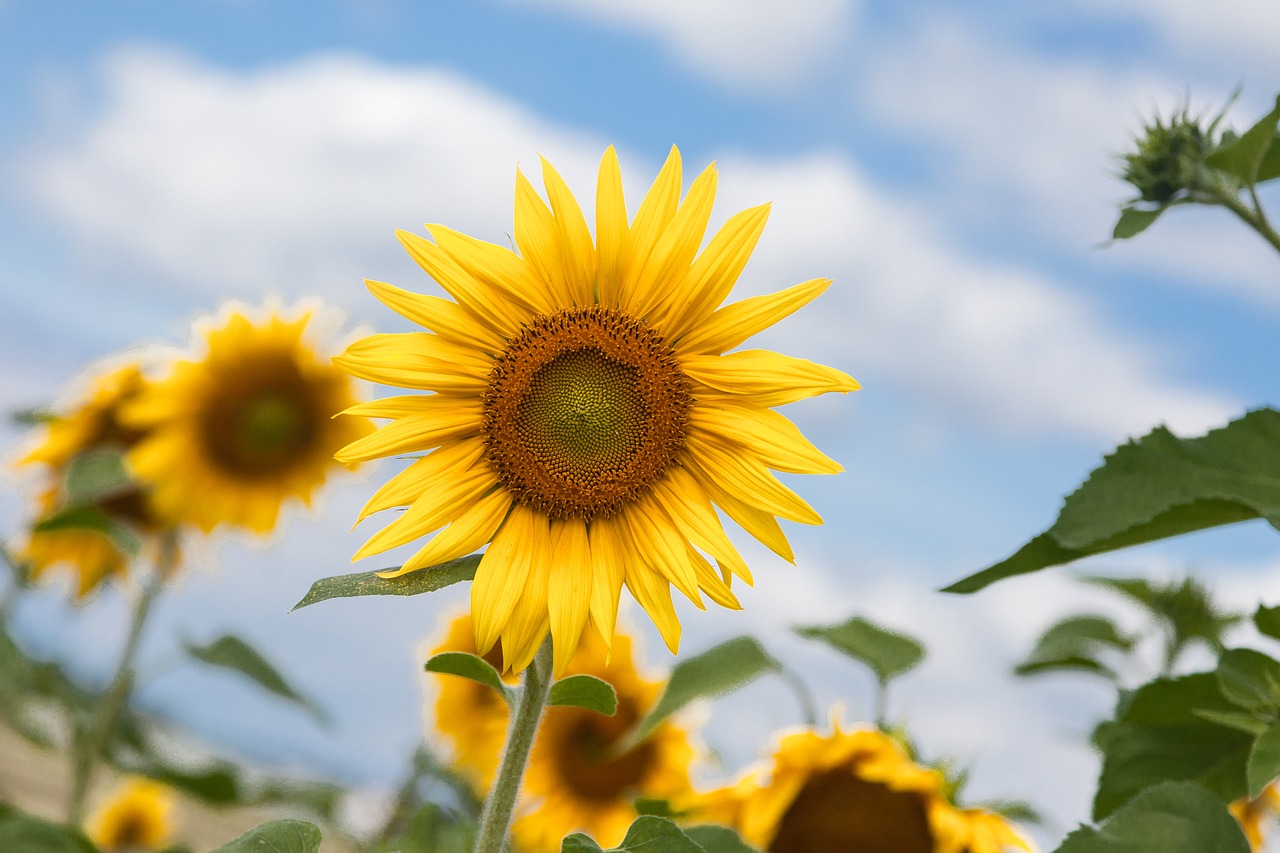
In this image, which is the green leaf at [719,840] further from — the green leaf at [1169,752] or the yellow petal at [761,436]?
the green leaf at [1169,752]

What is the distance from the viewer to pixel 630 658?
325cm

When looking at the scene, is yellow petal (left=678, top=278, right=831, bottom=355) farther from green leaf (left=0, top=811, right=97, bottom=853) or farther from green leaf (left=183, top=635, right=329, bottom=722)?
green leaf (left=183, top=635, right=329, bottom=722)

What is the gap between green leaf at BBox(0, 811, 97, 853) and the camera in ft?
6.43

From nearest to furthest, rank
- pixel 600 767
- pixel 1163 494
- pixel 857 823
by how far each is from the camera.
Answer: pixel 1163 494 → pixel 857 823 → pixel 600 767

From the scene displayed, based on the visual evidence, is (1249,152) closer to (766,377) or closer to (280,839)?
(766,377)

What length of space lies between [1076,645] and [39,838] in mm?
2061

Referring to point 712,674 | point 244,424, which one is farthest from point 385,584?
point 244,424

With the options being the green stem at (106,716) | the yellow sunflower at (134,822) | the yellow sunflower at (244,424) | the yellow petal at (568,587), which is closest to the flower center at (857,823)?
the yellow petal at (568,587)

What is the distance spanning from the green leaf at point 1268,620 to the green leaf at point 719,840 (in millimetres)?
811

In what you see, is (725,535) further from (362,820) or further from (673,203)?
(362,820)

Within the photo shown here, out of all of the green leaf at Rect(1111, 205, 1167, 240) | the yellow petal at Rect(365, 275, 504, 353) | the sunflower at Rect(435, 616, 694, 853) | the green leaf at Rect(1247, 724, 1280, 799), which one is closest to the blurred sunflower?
the sunflower at Rect(435, 616, 694, 853)

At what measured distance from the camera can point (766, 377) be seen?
1.42m

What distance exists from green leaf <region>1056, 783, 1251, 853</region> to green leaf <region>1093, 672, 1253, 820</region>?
308mm

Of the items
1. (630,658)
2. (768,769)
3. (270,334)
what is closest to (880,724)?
(768,769)
